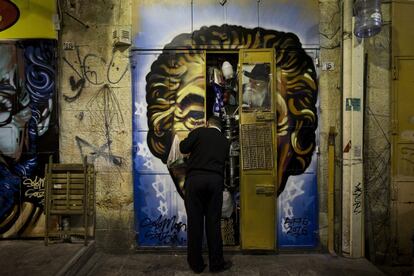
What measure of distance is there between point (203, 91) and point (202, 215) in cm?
179

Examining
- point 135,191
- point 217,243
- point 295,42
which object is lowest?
point 217,243

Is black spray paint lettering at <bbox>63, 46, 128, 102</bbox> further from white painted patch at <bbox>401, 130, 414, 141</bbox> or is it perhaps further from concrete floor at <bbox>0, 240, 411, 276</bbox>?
white painted patch at <bbox>401, 130, 414, 141</bbox>

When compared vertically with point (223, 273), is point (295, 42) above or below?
above

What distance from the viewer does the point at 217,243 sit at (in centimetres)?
485

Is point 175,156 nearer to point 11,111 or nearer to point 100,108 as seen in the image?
point 100,108

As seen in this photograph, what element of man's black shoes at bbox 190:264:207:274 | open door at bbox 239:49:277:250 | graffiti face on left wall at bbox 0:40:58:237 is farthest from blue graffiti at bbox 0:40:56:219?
open door at bbox 239:49:277:250

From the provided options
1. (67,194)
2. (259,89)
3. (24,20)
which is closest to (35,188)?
(67,194)

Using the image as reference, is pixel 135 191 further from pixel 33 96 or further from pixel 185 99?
pixel 33 96

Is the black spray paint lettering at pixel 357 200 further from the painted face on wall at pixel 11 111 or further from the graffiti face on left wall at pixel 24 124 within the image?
the painted face on wall at pixel 11 111

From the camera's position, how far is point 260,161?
552cm

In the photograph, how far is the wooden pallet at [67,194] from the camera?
17.9ft

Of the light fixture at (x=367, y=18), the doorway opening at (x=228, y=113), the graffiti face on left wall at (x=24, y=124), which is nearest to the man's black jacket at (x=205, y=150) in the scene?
the doorway opening at (x=228, y=113)

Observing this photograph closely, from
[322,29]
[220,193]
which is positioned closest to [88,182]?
[220,193]

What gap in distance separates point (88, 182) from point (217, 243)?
2.04m
